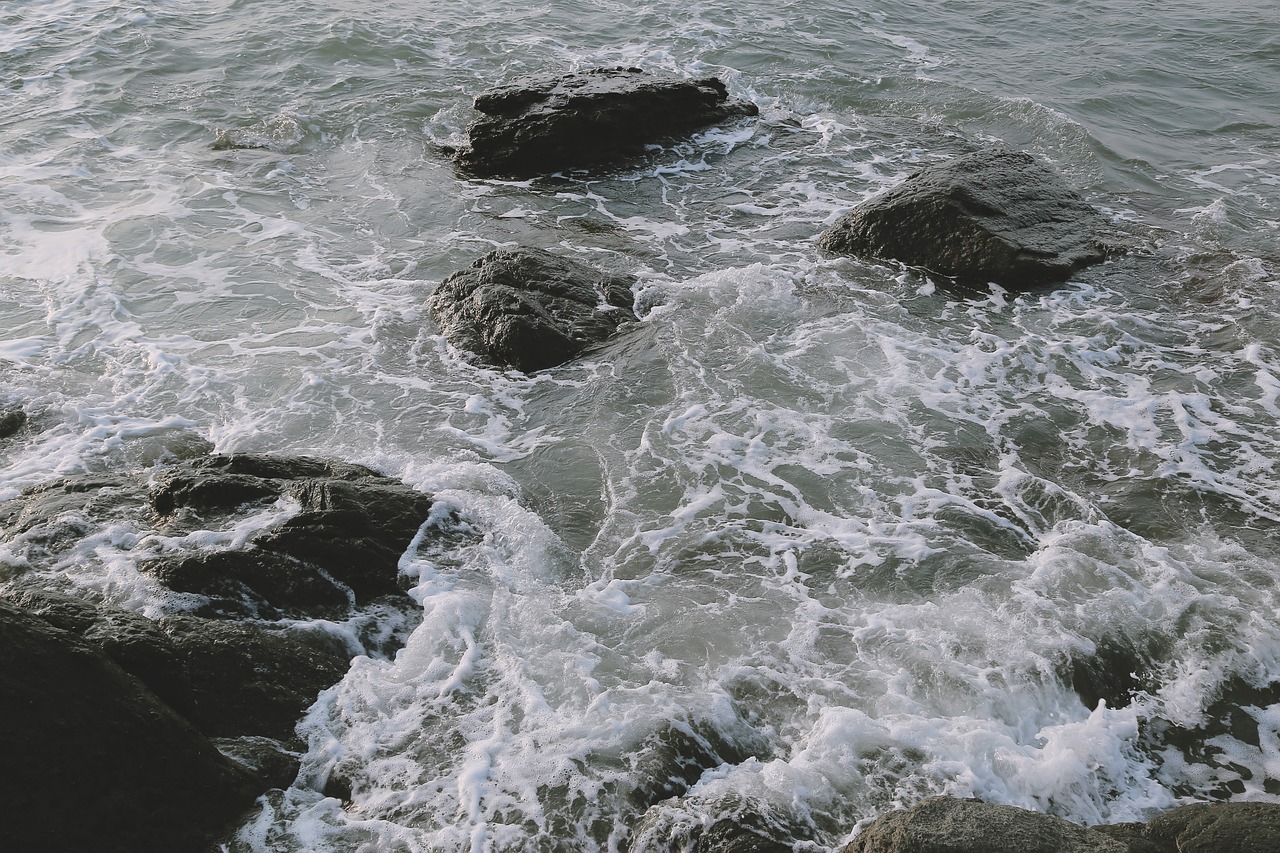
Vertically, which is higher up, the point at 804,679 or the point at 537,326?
the point at 537,326

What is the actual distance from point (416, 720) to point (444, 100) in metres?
11.4

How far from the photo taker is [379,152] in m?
12.5

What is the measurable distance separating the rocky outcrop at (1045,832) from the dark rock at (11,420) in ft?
23.0

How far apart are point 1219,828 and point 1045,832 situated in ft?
2.74

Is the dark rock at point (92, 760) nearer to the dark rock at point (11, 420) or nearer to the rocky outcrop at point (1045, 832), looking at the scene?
the rocky outcrop at point (1045, 832)

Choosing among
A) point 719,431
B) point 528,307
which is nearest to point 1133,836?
point 719,431

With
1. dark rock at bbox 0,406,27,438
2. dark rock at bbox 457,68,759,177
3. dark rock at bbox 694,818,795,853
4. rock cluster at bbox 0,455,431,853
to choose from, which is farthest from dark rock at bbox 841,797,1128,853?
dark rock at bbox 457,68,759,177

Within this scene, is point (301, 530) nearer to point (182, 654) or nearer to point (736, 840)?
point (182, 654)

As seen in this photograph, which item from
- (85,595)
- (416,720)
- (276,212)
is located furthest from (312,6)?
(416,720)

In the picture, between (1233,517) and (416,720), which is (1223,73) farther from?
(416,720)

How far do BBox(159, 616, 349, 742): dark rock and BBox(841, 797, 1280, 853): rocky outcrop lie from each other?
296 cm

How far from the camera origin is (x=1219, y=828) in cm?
398

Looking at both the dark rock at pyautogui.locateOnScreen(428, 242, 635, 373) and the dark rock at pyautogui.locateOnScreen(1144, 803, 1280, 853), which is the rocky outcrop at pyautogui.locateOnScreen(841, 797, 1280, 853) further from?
the dark rock at pyautogui.locateOnScreen(428, 242, 635, 373)

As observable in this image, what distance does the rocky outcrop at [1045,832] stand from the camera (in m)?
3.78
